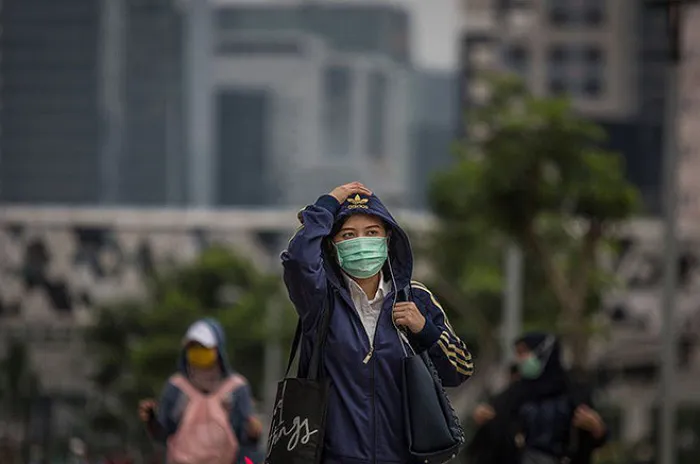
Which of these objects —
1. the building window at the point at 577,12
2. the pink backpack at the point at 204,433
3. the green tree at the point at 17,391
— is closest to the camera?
the pink backpack at the point at 204,433

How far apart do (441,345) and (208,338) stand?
375cm

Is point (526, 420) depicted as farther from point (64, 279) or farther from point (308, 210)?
point (64, 279)

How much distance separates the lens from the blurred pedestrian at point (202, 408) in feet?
34.1

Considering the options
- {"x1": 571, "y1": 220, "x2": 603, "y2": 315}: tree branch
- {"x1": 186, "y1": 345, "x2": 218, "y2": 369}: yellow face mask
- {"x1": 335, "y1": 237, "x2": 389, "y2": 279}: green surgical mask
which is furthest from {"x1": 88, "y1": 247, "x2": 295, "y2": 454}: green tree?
{"x1": 335, "y1": 237, "x2": 389, "y2": 279}: green surgical mask

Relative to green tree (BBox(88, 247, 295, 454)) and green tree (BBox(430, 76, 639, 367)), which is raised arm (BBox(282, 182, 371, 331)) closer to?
green tree (BBox(430, 76, 639, 367))

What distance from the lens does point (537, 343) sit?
11.5 meters

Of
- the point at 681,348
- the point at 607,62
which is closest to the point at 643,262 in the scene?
the point at 681,348

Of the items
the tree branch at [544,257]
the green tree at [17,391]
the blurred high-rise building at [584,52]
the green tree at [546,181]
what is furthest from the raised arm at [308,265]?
the blurred high-rise building at [584,52]

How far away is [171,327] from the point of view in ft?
229

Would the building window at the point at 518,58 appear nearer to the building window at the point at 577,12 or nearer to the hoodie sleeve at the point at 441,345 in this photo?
the building window at the point at 577,12

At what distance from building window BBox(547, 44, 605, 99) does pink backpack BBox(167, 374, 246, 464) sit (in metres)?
106

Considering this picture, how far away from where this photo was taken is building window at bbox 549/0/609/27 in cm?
12106

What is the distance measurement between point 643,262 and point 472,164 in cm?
8220

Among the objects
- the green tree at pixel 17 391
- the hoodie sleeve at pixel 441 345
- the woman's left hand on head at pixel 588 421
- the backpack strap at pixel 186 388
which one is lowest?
the green tree at pixel 17 391
